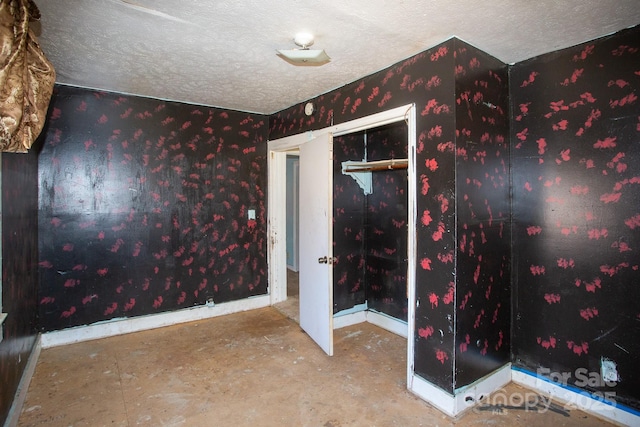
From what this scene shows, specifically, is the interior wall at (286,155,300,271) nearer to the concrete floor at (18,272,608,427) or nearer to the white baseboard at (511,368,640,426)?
the concrete floor at (18,272,608,427)

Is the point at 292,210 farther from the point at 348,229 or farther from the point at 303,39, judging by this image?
the point at 303,39

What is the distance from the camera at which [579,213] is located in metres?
2.17

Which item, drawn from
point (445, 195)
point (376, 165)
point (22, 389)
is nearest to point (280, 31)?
point (445, 195)

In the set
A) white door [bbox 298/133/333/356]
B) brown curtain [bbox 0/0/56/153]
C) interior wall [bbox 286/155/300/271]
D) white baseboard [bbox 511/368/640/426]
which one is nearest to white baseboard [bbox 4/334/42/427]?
brown curtain [bbox 0/0/56/153]

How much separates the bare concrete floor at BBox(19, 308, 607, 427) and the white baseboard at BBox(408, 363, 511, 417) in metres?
0.05

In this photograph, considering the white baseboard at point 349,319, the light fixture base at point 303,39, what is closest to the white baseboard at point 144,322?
the white baseboard at point 349,319

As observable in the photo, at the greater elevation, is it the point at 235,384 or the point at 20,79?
the point at 20,79

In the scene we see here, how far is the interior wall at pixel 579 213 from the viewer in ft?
6.45

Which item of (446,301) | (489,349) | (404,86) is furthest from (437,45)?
(489,349)

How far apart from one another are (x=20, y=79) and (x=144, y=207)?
2218 millimetres

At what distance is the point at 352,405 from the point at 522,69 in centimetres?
272

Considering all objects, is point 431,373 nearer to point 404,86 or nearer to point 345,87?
point 404,86

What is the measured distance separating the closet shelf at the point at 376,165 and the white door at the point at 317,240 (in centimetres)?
53

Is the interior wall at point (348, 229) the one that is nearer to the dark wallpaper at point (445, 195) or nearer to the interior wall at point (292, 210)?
the dark wallpaper at point (445, 195)
